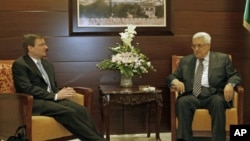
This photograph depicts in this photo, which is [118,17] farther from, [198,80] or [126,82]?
[198,80]

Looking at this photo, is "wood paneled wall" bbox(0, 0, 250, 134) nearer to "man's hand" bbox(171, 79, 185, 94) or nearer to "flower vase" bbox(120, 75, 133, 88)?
"flower vase" bbox(120, 75, 133, 88)

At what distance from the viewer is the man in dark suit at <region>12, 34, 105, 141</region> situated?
3.71m

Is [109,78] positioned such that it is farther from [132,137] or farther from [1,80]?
[1,80]

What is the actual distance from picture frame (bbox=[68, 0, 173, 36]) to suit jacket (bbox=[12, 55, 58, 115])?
0.87 m

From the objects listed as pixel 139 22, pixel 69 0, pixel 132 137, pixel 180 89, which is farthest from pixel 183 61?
pixel 69 0

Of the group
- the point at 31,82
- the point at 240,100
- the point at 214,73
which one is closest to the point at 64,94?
the point at 31,82

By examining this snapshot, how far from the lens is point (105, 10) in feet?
15.3

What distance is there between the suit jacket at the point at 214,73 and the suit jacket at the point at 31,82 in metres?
1.24

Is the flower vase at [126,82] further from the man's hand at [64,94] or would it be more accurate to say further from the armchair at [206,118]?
the man's hand at [64,94]

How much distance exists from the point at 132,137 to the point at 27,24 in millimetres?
1689

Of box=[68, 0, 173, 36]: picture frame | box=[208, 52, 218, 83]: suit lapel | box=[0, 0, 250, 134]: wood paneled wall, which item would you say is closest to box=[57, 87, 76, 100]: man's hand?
box=[0, 0, 250, 134]: wood paneled wall

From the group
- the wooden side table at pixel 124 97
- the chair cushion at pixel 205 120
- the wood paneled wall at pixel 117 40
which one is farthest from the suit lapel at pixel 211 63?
the wood paneled wall at pixel 117 40

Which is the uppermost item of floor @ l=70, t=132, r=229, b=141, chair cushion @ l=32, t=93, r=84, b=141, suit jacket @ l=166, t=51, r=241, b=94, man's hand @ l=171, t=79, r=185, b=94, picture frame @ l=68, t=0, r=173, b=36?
picture frame @ l=68, t=0, r=173, b=36

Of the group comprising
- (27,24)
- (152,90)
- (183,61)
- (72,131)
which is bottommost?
(72,131)
